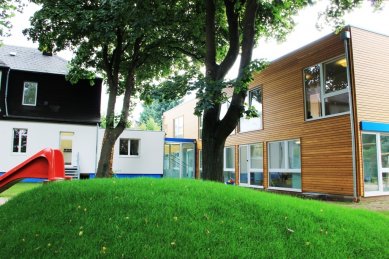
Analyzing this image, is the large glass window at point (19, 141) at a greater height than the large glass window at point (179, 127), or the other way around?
the large glass window at point (179, 127)

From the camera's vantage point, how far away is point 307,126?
1434 cm

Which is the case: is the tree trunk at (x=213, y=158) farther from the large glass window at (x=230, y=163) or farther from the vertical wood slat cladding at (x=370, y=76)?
the large glass window at (x=230, y=163)

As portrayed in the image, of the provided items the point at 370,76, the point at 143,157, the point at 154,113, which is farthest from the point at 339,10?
the point at 154,113

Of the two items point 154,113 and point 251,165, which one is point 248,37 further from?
point 154,113

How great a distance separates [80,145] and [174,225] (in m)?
18.5

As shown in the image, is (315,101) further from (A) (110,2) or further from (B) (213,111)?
(A) (110,2)

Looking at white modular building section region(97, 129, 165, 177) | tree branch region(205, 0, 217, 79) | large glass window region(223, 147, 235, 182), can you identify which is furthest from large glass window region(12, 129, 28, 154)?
tree branch region(205, 0, 217, 79)

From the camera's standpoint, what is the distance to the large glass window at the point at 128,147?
23828 mm

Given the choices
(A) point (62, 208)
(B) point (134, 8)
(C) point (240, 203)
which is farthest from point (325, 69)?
(A) point (62, 208)

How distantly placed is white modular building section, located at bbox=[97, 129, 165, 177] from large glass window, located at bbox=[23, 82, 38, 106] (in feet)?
19.0

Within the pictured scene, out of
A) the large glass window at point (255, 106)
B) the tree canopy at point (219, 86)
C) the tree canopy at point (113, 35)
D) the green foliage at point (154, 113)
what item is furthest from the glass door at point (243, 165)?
the green foliage at point (154, 113)

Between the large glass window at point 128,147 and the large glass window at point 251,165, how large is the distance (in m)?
7.92

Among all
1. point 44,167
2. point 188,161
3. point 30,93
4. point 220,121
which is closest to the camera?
point 44,167

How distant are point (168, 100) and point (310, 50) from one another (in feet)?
25.7
